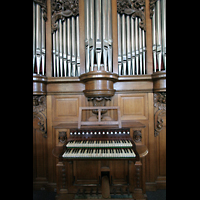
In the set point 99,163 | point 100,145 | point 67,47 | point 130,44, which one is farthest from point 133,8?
point 99,163

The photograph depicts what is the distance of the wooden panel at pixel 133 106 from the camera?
2912mm

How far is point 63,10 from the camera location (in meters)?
2.89

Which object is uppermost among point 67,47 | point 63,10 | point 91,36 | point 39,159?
point 63,10

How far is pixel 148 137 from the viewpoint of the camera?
2.90m

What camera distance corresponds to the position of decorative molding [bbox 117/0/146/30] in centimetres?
282

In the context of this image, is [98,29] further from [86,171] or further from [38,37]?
[86,171]

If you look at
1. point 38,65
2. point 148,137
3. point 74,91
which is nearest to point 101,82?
point 74,91

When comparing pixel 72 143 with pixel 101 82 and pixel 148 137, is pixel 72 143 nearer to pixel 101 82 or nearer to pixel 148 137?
pixel 101 82

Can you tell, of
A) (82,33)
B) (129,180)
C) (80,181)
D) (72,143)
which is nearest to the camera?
(72,143)

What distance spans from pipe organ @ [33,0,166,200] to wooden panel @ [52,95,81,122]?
24 millimetres

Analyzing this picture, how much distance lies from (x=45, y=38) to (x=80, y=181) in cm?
344

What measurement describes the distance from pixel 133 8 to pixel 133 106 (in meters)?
2.34

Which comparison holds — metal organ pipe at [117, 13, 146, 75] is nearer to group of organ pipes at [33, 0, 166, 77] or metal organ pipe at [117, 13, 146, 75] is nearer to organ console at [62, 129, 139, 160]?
group of organ pipes at [33, 0, 166, 77]

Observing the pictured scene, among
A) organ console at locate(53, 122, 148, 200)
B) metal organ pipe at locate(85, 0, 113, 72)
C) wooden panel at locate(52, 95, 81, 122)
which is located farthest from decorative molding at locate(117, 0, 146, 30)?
organ console at locate(53, 122, 148, 200)
